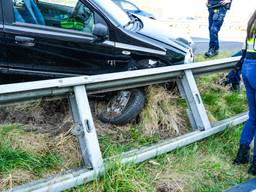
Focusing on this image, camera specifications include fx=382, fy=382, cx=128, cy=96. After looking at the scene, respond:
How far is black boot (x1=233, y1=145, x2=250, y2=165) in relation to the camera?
429 centimetres

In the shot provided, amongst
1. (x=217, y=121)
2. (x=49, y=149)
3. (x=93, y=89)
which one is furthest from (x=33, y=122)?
(x=217, y=121)

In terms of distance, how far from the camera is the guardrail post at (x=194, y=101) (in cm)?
454

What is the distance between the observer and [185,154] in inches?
163

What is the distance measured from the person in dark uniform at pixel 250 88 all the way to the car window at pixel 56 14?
213 centimetres

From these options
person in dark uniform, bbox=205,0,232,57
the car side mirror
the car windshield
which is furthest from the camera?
person in dark uniform, bbox=205,0,232,57

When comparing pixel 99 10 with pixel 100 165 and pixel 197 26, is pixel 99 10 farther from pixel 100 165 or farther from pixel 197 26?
pixel 197 26

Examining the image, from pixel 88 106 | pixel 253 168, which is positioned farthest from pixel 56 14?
pixel 253 168

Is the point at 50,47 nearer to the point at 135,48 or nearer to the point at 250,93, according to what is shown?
A: the point at 135,48

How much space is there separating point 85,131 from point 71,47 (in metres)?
1.88

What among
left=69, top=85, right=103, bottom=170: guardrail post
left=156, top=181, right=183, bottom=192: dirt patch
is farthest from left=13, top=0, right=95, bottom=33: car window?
left=156, top=181, right=183, bottom=192: dirt patch

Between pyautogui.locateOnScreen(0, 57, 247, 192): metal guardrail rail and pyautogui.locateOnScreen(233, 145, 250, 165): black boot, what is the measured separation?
0.41 meters

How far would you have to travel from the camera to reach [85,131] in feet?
11.5

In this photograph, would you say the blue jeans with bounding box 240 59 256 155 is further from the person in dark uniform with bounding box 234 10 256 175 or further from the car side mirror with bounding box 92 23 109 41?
the car side mirror with bounding box 92 23 109 41

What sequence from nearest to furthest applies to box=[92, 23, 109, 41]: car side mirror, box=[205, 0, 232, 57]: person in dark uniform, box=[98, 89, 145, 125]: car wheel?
1. box=[98, 89, 145, 125]: car wheel
2. box=[92, 23, 109, 41]: car side mirror
3. box=[205, 0, 232, 57]: person in dark uniform
